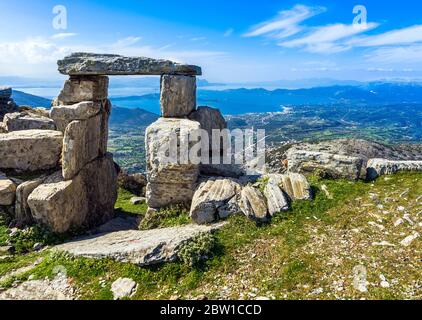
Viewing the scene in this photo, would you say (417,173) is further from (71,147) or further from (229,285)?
(71,147)

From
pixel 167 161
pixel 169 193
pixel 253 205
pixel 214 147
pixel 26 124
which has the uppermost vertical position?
pixel 26 124

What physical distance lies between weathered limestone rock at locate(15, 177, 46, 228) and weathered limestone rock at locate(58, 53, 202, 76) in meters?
7.04

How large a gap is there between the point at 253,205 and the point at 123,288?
6398mm

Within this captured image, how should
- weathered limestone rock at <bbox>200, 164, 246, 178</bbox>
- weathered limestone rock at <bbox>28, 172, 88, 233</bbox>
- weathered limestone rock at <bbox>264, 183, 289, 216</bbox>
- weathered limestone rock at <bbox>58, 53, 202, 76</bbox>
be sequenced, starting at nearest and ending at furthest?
weathered limestone rock at <bbox>264, 183, 289, 216</bbox> → weathered limestone rock at <bbox>28, 172, 88, 233</bbox> → weathered limestone rock at <bbox>200, 164, 246, 178</bbox> → weathered limestone rock at <bbox>58, 53, 202, 76</bbox>

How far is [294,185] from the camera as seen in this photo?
55.9ft

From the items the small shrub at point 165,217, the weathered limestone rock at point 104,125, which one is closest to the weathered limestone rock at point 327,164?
the small shrub at point 165,217

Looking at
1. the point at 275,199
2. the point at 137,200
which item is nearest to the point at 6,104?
the point at 137,200

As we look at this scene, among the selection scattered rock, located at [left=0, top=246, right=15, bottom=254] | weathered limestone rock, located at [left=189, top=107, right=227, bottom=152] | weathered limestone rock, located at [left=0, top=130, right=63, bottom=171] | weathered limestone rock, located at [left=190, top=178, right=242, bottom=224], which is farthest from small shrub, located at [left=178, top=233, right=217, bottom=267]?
weathered limestone rock, located at [left=0, top=130, right=63, bottom=171]

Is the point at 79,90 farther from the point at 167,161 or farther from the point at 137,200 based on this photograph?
the point at 137,200

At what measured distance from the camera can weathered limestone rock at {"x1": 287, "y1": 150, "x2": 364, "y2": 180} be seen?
1827 cm

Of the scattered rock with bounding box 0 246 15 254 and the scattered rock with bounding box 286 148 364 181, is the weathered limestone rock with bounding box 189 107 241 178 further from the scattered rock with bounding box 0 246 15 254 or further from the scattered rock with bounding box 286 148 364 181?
the scattered rock with bounding box 0 246 15 254

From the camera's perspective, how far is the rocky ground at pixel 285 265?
11602 millimetres

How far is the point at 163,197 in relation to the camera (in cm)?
1798
